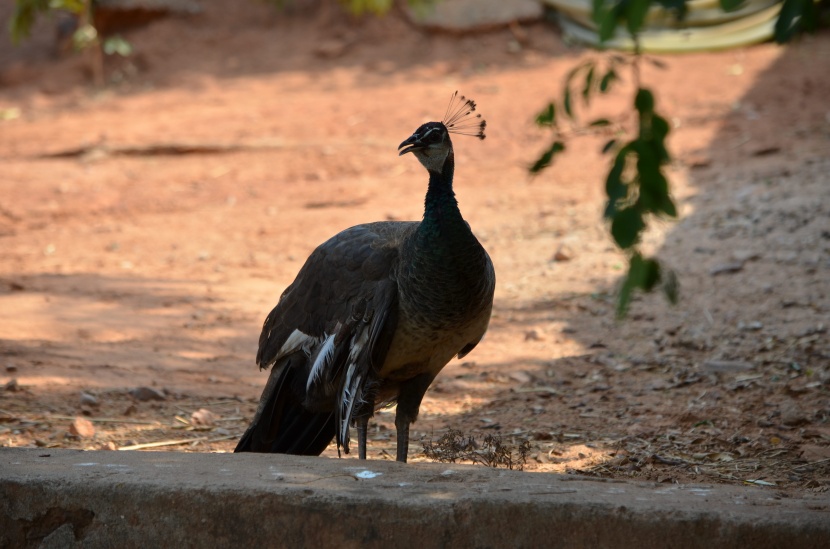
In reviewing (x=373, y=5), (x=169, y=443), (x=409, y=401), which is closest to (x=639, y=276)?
(x=409, y=401)

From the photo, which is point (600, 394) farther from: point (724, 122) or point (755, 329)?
point (724, 122)

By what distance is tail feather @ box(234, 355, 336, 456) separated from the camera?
431 cm

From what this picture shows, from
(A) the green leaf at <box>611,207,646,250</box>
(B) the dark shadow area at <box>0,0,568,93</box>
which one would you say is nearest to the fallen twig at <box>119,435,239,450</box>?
(A) the green leaf at <box>611,207,646,250</box>

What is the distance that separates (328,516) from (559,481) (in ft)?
2.45

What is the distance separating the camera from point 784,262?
22.4 ft

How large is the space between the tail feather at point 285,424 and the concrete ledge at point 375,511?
3.62ft

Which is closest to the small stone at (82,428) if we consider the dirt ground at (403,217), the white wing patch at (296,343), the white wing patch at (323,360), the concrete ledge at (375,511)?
the dirt ground at (403,217)

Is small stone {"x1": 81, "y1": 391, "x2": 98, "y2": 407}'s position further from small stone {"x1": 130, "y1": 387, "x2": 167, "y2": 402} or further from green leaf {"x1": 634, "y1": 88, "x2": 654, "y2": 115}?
green leaf {"x1": 634, "y1": 88, "x2": 654, "y2": 115}

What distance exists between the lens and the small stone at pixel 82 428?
15.4 ft

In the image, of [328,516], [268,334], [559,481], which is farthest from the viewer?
[268,334]

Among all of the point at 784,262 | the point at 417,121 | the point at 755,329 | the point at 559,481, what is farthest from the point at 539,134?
the point at 559,481

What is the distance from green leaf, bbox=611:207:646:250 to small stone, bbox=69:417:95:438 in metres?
3.49

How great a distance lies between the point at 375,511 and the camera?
2.90 m

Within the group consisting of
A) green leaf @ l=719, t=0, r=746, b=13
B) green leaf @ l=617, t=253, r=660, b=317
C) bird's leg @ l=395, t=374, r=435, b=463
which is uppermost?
green leaf @ l=719, t=0, r=746, b=13
